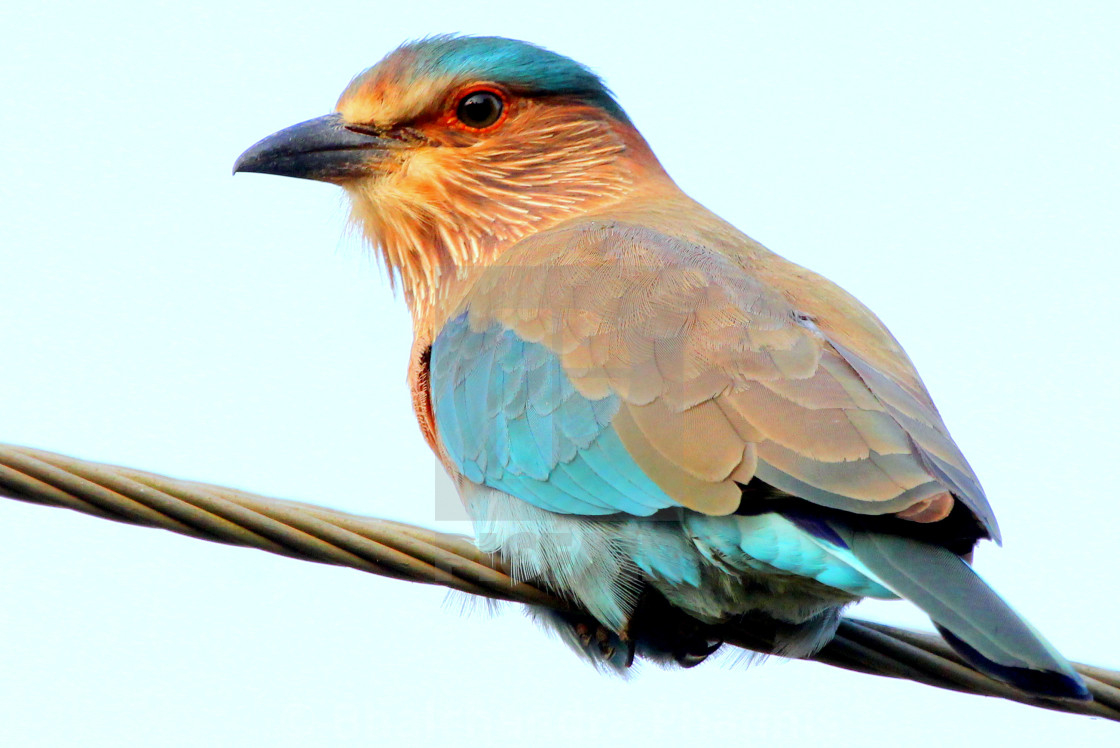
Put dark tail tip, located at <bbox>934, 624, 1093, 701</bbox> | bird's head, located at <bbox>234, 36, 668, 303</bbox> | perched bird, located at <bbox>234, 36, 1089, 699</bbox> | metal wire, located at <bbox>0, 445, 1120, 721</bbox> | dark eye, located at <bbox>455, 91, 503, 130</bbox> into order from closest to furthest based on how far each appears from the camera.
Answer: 1. metal wire, located at <bbox>0, 445, 1120, 721</bbox>
2. dark tail tip, located at <bbox>934, 624, 1093, 701</bbox>
3. perched bird, located at <bbox>234, 36, 1089, 699</bbox>
4. bird's head, located at <bbox>234, 36, 668, 303</bbox>
5. dark eye, located at <bbox>455, 91, 503, 130</bbox>

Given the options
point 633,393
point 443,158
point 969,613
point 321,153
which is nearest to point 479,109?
point 443,158

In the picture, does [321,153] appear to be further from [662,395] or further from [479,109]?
[662,395]

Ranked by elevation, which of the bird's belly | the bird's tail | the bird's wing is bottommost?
the bird's belly

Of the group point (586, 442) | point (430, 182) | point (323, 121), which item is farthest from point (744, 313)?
point (323, 121)

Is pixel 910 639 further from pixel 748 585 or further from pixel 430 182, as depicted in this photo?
pixel 430 182

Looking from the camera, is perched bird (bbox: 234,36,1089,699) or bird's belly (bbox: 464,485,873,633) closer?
perched bird (bbox: 234,36,1089,699)

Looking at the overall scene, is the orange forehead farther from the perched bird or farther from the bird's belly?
the bird's belly

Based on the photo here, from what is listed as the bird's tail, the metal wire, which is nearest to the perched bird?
the bird's tail

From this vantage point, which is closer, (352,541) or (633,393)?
(352,541)
